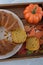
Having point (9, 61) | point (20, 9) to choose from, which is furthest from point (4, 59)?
point (20, 9)

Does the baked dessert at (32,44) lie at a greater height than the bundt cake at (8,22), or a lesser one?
lesser

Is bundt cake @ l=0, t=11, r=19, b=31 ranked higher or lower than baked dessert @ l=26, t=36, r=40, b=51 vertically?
higher

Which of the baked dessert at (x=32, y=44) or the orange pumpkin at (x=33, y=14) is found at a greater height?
the orange pumpkin at (x=33, y=14)

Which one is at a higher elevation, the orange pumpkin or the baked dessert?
the orange pumpkin

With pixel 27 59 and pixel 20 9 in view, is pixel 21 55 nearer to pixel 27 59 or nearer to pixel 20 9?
pixel 27 59
